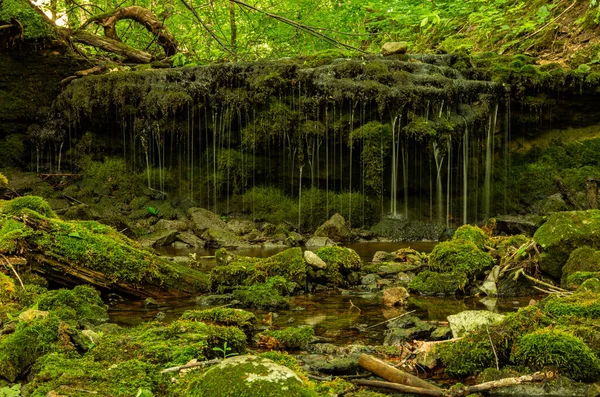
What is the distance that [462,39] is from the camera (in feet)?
68.1

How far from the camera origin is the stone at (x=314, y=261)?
7.76 metres

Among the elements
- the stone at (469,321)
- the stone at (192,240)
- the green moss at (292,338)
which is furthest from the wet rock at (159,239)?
the stone at (469,321)

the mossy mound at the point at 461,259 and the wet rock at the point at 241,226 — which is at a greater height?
the mossy mound at the point at 461,259

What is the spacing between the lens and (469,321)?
460 centimetres

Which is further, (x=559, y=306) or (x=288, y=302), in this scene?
(x=288, y=302)

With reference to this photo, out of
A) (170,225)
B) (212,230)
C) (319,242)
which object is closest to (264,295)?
(319,242)

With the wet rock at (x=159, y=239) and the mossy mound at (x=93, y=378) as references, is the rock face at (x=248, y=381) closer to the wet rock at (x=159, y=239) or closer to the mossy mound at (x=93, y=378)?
the mossy mound at (x=93, y=378)

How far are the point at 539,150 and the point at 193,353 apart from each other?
14.8 m

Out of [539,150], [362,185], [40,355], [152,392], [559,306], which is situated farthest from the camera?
[539,150]

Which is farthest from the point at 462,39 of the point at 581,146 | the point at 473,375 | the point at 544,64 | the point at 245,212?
the point at 473,375

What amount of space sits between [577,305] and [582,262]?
2147mm

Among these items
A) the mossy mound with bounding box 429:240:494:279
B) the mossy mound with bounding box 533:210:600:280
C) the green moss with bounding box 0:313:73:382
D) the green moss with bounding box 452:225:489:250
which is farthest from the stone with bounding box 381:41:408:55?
the green moss with bounding box 0:313:73:382

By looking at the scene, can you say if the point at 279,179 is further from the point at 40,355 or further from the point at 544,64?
the point at 40,355

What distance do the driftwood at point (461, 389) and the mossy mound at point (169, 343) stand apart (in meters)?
1.00
